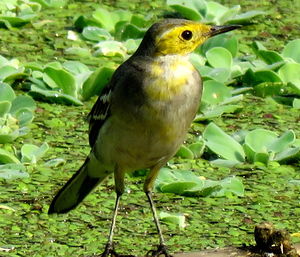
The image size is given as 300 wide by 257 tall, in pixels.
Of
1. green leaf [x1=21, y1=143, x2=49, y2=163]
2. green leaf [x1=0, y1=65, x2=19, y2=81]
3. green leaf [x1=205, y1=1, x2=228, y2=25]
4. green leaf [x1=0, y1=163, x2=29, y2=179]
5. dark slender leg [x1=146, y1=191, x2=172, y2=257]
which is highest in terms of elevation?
green leaf [x1=205, y1=1, x2=228, y2=25]

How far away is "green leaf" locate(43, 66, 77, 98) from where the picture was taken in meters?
7.99

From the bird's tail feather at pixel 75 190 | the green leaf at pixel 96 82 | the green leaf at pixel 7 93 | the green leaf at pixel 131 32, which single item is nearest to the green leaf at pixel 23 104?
the green leaf at pixel 7 93

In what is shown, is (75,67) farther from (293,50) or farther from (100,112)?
(100,112)

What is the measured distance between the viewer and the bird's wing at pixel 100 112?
20.1 feet

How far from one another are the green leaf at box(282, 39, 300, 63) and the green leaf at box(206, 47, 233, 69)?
0.51 meters

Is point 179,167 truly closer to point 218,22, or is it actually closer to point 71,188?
point 71,188

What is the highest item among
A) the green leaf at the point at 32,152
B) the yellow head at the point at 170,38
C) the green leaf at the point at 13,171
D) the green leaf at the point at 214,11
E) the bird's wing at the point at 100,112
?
the yellow head at the point at 170,38

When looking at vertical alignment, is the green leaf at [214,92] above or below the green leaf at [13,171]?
above

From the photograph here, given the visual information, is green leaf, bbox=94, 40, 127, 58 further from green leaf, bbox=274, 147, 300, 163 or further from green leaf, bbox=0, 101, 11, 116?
green leaf, bbox=274, 147, 300, 163

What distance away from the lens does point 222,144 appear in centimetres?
742

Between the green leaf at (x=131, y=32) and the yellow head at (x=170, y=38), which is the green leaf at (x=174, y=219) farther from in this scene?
the green leaf at (x=131, y=32)

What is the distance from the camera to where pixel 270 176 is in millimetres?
7281

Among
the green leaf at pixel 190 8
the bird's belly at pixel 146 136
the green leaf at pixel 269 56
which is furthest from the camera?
the green leaf at pixel 190 8

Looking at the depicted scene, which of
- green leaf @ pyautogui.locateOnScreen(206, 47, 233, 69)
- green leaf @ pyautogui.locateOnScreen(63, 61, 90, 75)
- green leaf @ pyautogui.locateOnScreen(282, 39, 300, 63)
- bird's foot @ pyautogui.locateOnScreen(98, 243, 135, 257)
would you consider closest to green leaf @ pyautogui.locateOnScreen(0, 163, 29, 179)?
bird's foot @ pyautogui.locateOnScreen(98, 243, 135, 257)
